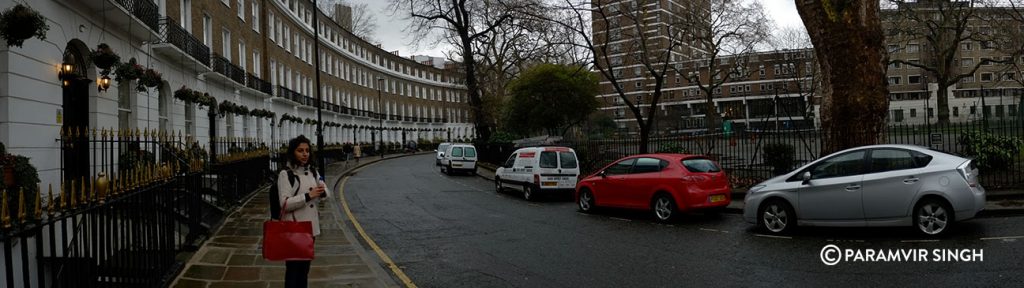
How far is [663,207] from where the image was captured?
452 inches

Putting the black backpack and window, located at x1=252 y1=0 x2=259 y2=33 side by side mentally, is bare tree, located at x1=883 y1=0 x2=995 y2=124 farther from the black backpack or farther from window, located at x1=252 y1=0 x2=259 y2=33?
window, located at x1=252 y1=0 x2=259 y2=33

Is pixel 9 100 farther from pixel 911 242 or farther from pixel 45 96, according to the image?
pixel 911 242

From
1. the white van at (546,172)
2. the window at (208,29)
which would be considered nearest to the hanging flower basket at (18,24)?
the white van at (546,172)

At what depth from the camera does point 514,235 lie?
10227 millimetres

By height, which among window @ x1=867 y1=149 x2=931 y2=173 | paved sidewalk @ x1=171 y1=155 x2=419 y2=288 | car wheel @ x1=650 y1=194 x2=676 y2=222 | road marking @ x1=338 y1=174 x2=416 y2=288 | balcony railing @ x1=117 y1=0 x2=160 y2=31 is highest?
balcony railing @ x1=117 y1=0 x2=160 y2=31

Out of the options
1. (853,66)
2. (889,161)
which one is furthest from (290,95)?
(889,161)

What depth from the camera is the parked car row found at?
7.95m

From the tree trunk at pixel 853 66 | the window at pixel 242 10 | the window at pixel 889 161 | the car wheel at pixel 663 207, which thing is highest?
the window at pixel 242 10

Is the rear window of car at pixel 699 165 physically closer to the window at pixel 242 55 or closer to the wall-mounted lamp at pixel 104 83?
the wall-mounted lamp at pixel 104 83

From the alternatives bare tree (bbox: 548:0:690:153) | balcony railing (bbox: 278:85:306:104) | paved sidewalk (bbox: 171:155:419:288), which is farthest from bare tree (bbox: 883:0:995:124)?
balcony railing (bbox: 278:85:306:104)

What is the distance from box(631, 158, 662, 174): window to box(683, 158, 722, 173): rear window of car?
57 centimetres

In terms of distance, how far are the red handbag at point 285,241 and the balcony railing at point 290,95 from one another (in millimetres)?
32537

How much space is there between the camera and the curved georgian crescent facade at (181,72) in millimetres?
10070

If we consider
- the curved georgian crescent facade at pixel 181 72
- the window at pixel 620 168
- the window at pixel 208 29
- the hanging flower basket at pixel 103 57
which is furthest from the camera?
the window at pixel 208 29
